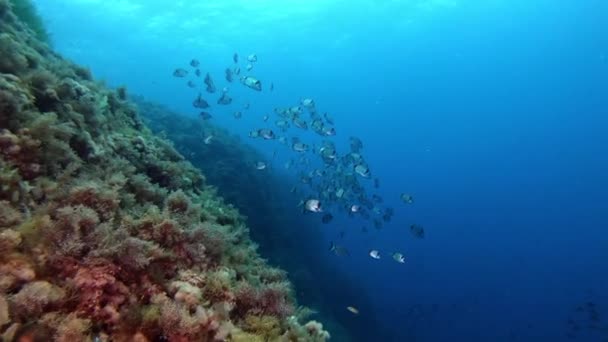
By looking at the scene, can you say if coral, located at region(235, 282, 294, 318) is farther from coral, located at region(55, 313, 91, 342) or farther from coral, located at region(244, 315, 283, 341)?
coral, located at region(55, 313, 91, 342)

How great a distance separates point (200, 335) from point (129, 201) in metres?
2.24

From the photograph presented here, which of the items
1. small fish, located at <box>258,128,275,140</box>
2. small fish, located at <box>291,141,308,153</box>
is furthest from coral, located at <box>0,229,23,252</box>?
small fish, located at <box>291,141,308,153</box>

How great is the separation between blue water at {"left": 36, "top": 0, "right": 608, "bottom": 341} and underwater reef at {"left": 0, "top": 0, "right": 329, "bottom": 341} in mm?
17287

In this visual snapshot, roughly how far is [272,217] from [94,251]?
58.4 ft

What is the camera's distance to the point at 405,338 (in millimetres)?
33812

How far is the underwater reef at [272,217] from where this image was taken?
20.1 meters

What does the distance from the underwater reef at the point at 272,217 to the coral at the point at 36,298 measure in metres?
14.2

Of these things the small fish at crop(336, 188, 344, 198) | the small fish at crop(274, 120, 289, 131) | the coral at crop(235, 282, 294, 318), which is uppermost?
the small fish at crop(274, 120, 289, 131)

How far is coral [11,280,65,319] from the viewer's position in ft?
10.00

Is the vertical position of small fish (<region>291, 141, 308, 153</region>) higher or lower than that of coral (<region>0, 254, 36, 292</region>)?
higher

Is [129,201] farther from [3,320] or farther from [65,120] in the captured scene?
[3,320]

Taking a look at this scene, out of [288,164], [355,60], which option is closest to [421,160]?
[355,60]

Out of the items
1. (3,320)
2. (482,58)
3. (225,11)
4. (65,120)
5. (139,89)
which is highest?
(482,58)

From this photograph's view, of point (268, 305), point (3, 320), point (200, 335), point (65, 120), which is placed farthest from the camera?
point (65, 120)
